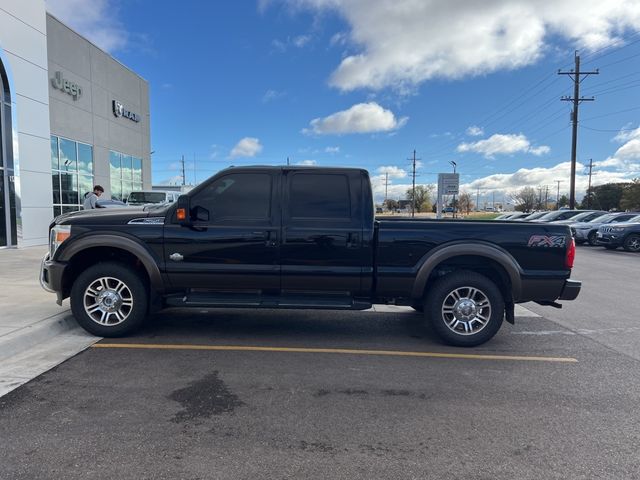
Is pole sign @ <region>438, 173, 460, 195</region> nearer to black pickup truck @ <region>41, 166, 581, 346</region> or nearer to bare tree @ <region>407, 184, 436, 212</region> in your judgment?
black pickup truck @ <region>41, 166, 581, 346</region>

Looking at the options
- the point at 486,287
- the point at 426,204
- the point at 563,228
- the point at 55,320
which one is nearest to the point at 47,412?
the point at 55,320

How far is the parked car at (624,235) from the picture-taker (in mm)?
17891

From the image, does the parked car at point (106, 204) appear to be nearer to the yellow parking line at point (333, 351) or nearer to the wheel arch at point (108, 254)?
the wheel arch at point (108, 254)

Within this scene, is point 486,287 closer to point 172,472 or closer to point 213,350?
point 213,350

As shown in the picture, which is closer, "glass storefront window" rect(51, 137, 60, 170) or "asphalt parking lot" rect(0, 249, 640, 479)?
"asphalt parking lot" rect(0, 249, 640, 479)

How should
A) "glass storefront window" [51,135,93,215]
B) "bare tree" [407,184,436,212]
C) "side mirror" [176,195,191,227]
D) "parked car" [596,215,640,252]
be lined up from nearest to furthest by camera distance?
1. "side mirror" [176,195,191,227]
2. "glass storefront window" [51,135,93,215]
3. "parked car" [596,215,640,252]
4. "bare tree" [407,184,436,212]

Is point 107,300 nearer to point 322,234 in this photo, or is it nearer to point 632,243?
point 322,234

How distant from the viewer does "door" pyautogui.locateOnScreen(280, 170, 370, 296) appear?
5.12 metres

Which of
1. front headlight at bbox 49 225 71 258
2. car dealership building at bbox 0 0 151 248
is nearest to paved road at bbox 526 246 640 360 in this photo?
front headlight at bbox 49 225 71 258

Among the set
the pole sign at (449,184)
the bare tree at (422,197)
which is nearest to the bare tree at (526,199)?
Answer: the bare tree at (422,197)

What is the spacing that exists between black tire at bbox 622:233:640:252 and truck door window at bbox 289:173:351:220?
696 inches

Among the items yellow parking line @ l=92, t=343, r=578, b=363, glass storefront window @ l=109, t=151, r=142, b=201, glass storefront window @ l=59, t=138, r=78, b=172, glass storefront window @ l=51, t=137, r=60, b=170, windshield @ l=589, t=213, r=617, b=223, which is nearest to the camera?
yellow parking line @ l=92, t=343, r=578, b=363

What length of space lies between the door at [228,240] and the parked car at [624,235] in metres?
18.2

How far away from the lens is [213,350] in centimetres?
496
